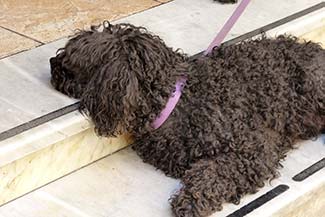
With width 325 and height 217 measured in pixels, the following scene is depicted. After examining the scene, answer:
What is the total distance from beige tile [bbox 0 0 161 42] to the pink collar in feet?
3.31

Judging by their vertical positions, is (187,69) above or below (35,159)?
above

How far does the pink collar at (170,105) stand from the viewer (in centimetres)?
427

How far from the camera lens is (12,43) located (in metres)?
4.93

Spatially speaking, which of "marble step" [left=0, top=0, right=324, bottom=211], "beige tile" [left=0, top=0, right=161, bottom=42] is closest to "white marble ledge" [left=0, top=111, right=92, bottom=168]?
"marble step" [left=0, top=0, right=324, bottom=211]

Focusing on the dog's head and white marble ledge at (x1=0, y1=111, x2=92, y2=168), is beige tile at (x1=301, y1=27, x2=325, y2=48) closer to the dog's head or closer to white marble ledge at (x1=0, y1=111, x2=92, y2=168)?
the dog's head

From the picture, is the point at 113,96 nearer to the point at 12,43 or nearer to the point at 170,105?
the point at 170,105

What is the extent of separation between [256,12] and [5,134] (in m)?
2.07

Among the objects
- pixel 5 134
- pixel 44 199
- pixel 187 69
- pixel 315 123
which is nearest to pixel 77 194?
pixel 44 199

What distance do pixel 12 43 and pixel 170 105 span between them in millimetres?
1129

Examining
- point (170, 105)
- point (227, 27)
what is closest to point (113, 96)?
point (170, 105)

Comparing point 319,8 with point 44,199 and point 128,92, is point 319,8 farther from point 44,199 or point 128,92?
point 44,199

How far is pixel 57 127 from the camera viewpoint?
4.20 meters

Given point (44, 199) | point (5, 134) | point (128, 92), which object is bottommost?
point (44, 199)

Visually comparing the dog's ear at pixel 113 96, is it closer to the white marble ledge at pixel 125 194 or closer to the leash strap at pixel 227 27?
the white marble ledge at pixel 125 194
